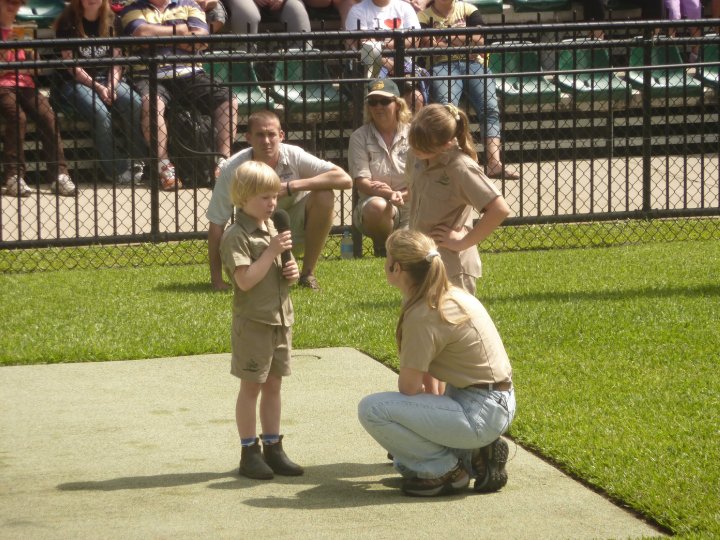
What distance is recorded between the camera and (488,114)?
36.6 feet

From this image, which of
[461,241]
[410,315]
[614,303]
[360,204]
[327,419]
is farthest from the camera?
[360,204]

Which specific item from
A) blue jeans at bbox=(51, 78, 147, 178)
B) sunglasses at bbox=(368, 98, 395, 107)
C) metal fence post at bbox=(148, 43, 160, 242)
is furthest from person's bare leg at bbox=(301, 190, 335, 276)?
blue jeans at bbox=(51, 78, 147, 178)

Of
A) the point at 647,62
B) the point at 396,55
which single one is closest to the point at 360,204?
the point at 396,55

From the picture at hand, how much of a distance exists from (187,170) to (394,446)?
648cm

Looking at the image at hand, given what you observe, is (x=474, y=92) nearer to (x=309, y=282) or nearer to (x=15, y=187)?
(x=309, y=282)

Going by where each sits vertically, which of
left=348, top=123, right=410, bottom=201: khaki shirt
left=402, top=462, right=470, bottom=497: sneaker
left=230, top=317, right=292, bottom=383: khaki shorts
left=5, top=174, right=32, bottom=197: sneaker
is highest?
left=348, top=123, right=410, bottom=201: khaki shirt

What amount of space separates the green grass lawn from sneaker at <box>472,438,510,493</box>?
1.12ft

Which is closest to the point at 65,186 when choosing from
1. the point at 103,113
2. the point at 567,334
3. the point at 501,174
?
the point at 103,113

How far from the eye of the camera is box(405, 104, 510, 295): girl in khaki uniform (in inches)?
205

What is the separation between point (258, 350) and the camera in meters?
4.93

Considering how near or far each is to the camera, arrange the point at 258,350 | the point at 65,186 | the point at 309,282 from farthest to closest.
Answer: the point at 65,186
the point at 309,282
the point at 258,350

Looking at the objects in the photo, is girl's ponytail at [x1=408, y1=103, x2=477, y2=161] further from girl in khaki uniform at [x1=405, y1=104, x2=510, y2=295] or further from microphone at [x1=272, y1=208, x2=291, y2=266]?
microphone at [x1=272, y1=208, x2=291, y2=266]

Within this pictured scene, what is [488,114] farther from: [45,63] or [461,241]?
[461,241]

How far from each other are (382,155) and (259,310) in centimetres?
471
